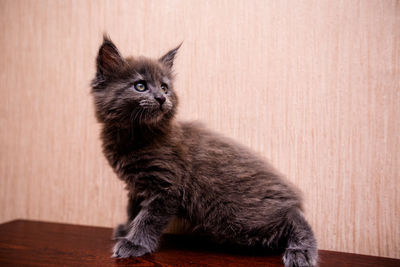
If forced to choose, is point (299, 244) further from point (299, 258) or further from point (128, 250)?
point (128, 250)

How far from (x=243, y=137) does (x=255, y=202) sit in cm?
35

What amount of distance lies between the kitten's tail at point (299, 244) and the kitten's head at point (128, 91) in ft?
2.00

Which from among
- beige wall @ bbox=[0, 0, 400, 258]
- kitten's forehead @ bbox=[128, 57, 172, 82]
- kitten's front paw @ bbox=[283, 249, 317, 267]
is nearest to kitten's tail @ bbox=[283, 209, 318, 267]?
kitten's front paw @ bbox=[283, 249, 317, 267]

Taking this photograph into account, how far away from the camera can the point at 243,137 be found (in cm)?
129

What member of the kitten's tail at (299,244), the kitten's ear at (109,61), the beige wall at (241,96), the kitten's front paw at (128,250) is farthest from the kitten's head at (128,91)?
the kitten's tail at (299,244)

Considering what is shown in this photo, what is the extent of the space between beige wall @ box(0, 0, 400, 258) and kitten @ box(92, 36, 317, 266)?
244mm

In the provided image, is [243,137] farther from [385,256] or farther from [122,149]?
[385,256]

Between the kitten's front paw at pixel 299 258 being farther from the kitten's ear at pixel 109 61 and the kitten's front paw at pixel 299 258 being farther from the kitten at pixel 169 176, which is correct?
the kitten's ear at pixel 109 61

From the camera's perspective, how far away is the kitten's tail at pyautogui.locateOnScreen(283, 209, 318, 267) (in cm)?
92

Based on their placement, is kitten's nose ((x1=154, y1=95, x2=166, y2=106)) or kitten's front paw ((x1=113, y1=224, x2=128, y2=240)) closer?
kitten's nose ((x1=154, y1=95, x2=166, y2=106))

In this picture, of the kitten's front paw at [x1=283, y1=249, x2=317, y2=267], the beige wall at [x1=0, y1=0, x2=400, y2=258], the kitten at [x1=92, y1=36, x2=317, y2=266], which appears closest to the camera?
the kitten's front paw at [x1=283, y1=249, x2=317, y2=267]

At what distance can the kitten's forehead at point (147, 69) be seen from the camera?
3.42 ft

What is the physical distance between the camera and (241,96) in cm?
129

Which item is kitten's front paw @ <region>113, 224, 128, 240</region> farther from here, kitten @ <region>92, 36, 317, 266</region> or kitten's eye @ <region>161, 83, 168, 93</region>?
kitten's eye @ <region>161, 83, 168, 93</region>
